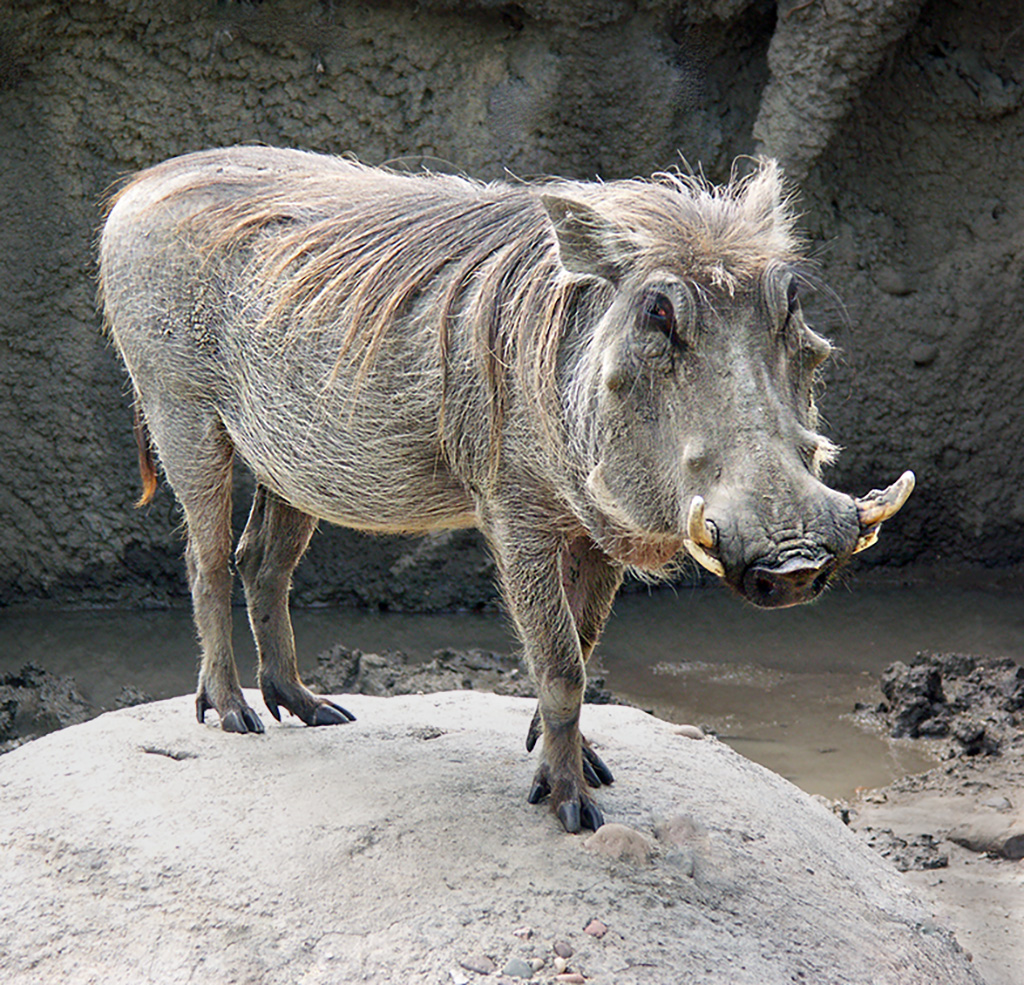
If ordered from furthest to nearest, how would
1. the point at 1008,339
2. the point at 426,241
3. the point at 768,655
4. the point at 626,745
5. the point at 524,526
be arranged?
1. the point at 1008,339
2. the point at 768,655
3. the point at 626,745
4. the point at 426,241
5. the point at 524,526

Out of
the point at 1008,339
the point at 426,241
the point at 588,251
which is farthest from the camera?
the point at 1008,339

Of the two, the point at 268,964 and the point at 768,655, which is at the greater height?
the point at 268,964

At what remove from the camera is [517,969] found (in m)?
2.11

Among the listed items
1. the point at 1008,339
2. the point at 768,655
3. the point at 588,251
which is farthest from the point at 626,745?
the point at 1008,339

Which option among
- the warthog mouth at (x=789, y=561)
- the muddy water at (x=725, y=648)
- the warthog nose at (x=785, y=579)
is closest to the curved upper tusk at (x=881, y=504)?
the warthog mouth at (x=789, y=561)

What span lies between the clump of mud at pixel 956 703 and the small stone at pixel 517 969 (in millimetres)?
2591

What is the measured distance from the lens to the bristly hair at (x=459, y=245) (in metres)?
2.33

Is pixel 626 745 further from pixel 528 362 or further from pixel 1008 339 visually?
pixel 1008 339

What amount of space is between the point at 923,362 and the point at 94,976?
521 centimetres

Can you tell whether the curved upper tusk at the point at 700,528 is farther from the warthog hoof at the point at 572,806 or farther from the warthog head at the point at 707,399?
the warthog hoof at the point at 572,806

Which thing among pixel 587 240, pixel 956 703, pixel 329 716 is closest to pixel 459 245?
pixel 587 240

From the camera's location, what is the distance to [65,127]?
5.75m

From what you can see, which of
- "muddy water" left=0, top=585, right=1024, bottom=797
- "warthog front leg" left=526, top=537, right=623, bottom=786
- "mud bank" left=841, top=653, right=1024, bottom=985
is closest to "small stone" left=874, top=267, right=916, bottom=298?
"muddy water" left=0, top=585, right=1024, bottom=797

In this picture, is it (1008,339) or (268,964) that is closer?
(268,964)
